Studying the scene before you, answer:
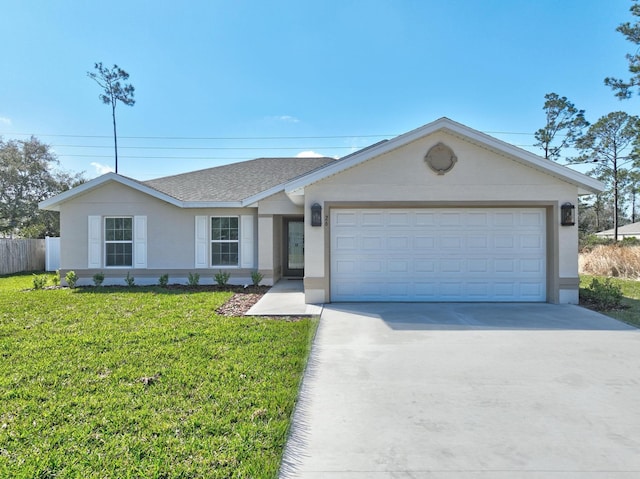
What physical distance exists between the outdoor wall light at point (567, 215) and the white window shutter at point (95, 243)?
14.1m

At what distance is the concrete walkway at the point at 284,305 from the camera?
7.88m

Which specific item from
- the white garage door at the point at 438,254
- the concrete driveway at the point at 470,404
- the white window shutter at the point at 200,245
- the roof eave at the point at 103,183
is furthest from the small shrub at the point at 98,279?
the concrete driveway at the point at 470,404

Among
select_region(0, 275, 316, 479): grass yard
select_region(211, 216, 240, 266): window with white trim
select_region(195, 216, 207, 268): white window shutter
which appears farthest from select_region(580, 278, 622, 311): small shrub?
select_region(195, 216, 207, 268): white window shutter

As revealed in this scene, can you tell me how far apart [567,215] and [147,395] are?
929 centimetres

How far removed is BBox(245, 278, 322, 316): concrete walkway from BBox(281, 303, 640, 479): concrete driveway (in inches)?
62.6

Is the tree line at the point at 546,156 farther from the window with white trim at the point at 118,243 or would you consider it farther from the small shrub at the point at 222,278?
the small shrub at the point at 222,278

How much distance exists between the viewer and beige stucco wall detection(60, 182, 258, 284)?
12.8 metres

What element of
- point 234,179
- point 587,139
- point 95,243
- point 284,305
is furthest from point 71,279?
point 587,139

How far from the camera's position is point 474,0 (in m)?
11.5

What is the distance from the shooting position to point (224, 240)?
13.0 metres

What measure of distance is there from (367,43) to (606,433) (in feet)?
A: 50.7

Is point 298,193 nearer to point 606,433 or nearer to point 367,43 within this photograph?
point 606,433

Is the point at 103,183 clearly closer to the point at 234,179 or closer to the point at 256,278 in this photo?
the point at 234,179

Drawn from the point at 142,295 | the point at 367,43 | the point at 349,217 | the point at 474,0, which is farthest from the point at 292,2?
the point at 142,295
